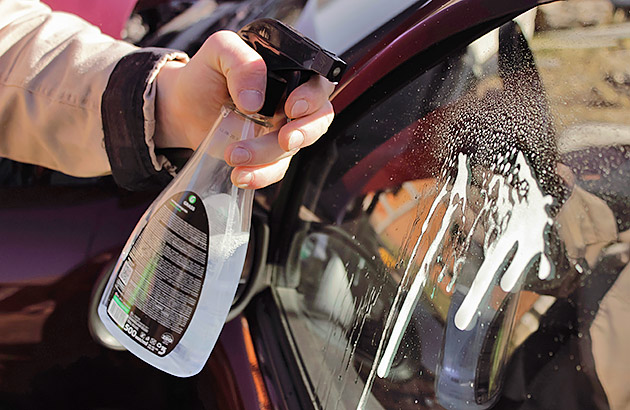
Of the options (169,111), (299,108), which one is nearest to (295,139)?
(299,108)

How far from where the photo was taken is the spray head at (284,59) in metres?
0.77

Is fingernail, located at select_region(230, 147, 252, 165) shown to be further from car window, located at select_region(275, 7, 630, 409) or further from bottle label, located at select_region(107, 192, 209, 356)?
car window, located at select_region(275, 7, 630, 409)

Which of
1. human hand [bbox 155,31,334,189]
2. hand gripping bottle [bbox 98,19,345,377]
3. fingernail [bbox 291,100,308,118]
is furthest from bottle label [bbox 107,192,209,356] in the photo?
fingernail [bbox 291,100,308,118]

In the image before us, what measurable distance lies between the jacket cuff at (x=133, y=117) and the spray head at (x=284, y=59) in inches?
11.0

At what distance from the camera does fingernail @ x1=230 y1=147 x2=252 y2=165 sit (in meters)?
0.84

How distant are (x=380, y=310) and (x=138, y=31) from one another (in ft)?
3.90

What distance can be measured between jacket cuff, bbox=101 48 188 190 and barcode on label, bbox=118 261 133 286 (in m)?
Result: 0.22

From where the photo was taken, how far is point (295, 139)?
841mm

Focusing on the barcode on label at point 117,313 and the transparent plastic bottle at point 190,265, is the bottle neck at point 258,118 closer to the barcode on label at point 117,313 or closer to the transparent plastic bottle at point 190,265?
the transparent plastic bottle at point 190,265

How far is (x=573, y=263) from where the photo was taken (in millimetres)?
664

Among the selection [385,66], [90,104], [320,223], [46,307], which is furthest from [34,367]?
[385,66]

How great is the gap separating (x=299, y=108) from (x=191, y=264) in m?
0.30

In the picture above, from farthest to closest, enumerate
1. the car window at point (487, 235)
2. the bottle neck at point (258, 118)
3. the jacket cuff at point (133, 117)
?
the jacket cuff at point (133, 117) → the bottle neck at point (258, 118) → the car window at point (487, 235)

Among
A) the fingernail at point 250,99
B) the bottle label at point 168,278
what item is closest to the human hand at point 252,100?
the fingernail at point 250,99
